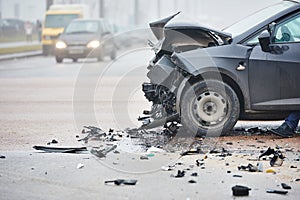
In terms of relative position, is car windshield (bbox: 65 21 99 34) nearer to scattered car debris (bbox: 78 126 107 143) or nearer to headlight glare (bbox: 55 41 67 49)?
headlight glare (bbox: 55 41 67 49)

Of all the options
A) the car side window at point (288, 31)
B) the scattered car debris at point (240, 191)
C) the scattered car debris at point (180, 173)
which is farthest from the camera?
the car side window at point (288, 31)

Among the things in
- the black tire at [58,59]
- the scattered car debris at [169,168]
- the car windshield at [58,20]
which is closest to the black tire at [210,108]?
the scattered car debris at [169,168]

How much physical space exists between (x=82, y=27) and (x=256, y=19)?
73.3 ft

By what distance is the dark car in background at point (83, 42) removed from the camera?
99.1 feet

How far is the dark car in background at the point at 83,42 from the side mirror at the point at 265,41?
20915mm

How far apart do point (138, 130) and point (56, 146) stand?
145 cm

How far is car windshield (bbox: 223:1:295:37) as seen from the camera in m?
9.66

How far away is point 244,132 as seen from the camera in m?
9.91

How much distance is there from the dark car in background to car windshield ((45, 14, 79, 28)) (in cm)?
709

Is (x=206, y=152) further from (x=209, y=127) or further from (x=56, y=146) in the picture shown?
(x=56, y=146)

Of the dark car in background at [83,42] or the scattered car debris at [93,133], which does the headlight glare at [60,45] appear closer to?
the dark car in background at [83,42]

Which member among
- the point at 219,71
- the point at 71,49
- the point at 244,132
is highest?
the point at 219,71

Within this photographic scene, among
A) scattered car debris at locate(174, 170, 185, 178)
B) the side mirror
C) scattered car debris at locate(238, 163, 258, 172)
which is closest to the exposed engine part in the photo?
the side mirror

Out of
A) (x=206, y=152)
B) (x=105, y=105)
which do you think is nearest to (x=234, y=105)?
(x=206, y=152)
